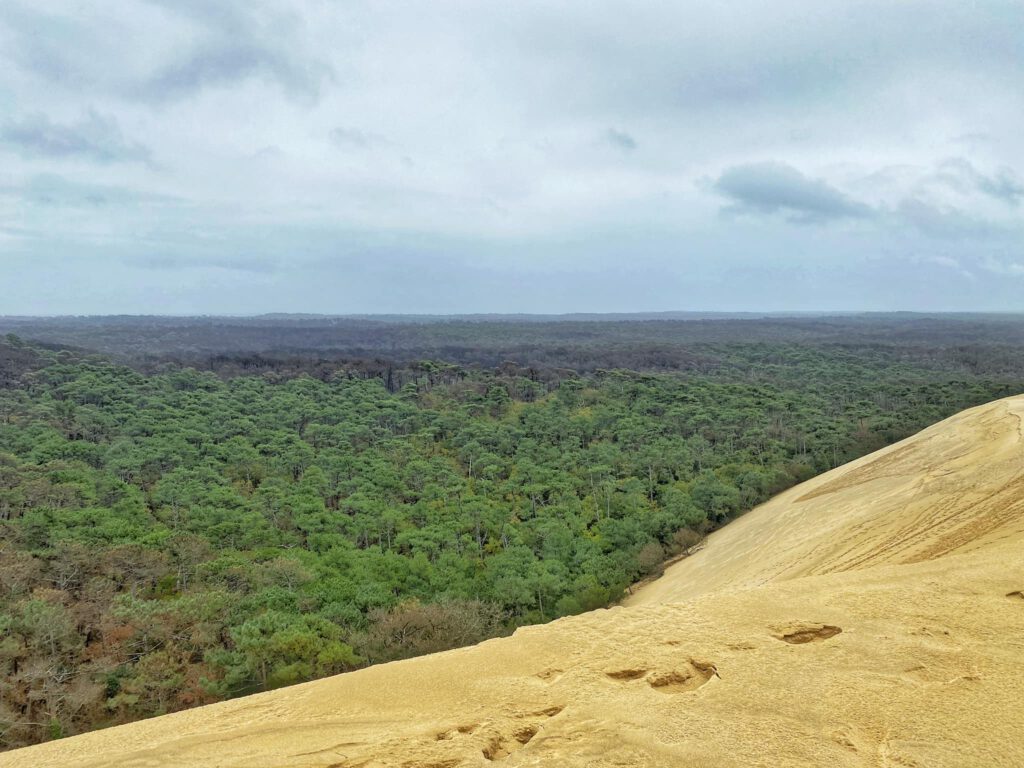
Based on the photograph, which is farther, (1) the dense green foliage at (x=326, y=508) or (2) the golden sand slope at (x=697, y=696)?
(1) the dense green foliage at (x=326, y=508)

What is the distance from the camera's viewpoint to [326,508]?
125 ft

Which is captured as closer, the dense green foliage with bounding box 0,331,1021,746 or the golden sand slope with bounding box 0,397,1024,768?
the golden sand slope with bounding box 0,397,1024,768

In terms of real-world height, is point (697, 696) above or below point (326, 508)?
above

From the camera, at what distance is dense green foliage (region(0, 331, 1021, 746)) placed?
1988 cm

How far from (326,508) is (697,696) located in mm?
34678

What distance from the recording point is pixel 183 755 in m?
6.26

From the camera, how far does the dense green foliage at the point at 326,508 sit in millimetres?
19875

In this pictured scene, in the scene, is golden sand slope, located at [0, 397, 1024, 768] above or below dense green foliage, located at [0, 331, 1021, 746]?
above

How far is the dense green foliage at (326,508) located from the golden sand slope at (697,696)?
1292cm

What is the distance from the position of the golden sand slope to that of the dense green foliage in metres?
12.9

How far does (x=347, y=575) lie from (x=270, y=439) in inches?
1037

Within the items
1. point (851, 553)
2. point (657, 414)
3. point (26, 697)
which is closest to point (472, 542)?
point (26, 697)

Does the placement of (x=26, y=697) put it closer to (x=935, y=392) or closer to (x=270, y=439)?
(x=270, y=439)

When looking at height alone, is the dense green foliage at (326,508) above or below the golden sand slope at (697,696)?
below
